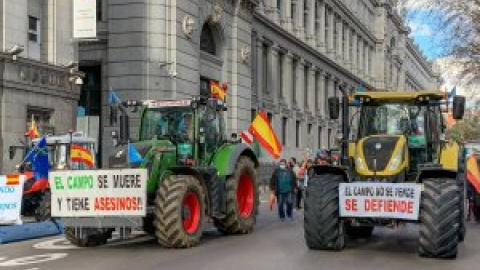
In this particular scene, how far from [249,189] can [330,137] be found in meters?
51.5

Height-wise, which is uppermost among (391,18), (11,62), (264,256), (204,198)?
(391,18)

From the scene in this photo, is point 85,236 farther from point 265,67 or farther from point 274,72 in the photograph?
point 274,72

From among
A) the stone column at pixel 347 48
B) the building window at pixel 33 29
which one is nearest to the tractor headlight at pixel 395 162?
the building window at pixel 33 29

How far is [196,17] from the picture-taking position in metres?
34.5

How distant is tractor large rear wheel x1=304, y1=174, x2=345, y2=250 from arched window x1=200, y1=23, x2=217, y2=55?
81.3 feet

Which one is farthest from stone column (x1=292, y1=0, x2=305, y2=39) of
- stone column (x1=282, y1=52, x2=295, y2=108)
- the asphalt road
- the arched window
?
the asphalt road

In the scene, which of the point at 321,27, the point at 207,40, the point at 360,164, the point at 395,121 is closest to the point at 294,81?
the point at 321,27

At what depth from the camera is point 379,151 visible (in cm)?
1287

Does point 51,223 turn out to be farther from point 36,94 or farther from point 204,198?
point 36,94

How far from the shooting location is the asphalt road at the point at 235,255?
1136 cm

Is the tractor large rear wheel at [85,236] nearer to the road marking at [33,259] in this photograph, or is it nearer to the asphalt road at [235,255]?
the asphalt road at [235,255]

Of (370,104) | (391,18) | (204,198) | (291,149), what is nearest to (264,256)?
(204,198)

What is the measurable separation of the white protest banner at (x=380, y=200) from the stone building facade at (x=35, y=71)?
14542 millimetres

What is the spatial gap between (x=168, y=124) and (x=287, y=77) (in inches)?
1464
